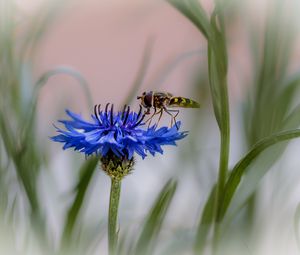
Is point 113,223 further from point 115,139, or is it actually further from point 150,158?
point 150,158

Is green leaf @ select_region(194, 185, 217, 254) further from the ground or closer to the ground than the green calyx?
closer to the ground

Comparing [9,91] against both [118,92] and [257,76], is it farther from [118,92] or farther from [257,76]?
[118,92]

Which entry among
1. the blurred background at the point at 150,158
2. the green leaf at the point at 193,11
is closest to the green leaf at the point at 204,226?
the blurred background at the point at 150,158

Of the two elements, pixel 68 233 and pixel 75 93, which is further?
pixel 75 93

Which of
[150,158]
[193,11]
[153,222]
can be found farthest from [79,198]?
[150,158]

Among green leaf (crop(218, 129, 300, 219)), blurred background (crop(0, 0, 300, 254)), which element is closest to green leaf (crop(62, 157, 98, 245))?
blurred background (crop(0, 0, 300, 254))

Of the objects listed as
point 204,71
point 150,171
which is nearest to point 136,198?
point 150,171

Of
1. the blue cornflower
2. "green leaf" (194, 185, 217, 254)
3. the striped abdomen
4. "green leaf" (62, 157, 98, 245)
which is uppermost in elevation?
the striped abdomen

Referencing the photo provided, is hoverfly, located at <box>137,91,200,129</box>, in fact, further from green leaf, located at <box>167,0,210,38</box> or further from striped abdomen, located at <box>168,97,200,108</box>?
green leaf, located at <box>167,0,210,38</box>
